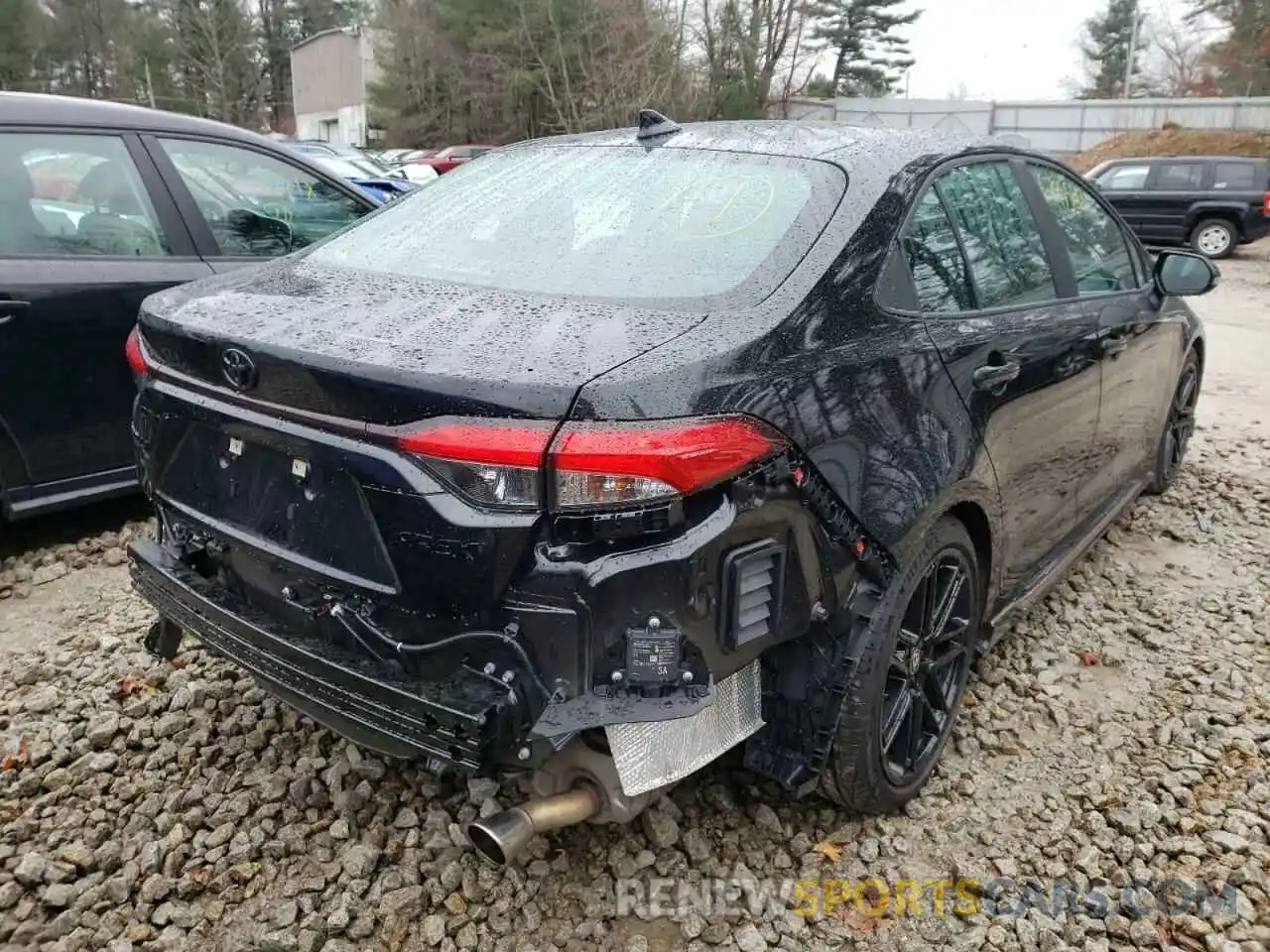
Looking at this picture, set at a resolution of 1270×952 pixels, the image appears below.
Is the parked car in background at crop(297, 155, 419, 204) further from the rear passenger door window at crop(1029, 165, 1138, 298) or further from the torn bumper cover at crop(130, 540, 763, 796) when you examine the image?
the torn bumper cover at crop(130, 540, 763, 796)

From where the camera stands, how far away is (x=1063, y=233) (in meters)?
3.26

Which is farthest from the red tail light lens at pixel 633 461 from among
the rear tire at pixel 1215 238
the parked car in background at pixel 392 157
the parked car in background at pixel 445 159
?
the parked car in background at pixel 392 157

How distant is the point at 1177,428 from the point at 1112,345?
2.01m

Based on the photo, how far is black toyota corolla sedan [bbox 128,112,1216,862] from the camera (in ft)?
5.77

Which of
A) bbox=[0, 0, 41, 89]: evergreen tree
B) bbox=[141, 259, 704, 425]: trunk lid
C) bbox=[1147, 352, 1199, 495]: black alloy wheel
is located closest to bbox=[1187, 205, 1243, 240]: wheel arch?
bbox=[1147, 352, 1199, 495]: black alloy wheel

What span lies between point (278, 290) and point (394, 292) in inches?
12.6

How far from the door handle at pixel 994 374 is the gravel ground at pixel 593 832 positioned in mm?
1093

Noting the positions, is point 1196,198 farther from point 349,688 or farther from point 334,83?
point 334,83

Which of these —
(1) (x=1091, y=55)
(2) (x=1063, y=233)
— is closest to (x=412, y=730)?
(2) (x=1063, y=233)

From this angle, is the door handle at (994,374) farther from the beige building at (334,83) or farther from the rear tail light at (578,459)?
the beige building at (334,83)

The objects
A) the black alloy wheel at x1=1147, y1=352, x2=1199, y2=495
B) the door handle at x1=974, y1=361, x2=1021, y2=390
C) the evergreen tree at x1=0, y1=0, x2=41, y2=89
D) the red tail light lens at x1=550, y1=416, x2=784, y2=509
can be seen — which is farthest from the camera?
the evergreen tree at x1=0, y1=0, x2=41, y2=89

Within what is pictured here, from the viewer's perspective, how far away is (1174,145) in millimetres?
27281

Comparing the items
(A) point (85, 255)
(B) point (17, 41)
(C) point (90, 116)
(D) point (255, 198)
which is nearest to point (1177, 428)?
(D) point (255, 198)

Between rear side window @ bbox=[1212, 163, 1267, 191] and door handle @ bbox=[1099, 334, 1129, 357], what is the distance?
14.4 metres
